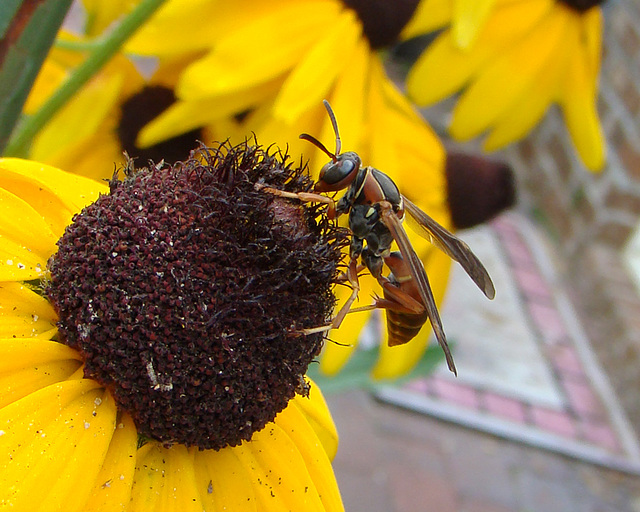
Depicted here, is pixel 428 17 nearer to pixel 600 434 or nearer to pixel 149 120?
pixel 149 120

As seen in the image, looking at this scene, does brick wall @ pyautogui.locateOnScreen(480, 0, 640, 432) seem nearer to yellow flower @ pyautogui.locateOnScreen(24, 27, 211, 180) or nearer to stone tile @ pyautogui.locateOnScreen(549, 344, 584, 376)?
stone tile @ pyautogui.locateOnScreen(549, 344, 584, 376)

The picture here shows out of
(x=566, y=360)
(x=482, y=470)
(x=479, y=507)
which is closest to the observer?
(x=479, y=507)

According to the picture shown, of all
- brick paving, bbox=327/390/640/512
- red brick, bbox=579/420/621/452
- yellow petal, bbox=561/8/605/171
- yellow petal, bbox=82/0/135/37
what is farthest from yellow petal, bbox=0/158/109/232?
red brick, bbox=579/420/621/452

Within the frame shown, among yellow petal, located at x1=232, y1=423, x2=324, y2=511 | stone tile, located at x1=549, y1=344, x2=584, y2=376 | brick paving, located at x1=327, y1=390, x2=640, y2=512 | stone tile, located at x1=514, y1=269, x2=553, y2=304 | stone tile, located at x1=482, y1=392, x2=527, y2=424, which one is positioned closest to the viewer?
yellow petal, located at x1=232, y1=423, x2=324, y2=511

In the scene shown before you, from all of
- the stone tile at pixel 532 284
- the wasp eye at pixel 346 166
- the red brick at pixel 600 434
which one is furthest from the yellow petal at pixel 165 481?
the stone tile at pixel 532 284

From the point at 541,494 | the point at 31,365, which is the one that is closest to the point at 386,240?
the point at 31,365

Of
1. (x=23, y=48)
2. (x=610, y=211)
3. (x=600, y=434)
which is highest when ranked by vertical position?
(x=23, y=48)

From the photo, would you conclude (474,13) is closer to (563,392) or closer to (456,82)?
(456,82)

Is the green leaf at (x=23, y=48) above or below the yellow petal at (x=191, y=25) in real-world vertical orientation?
above

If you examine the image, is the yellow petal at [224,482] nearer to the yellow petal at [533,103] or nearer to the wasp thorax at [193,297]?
the wasp thorax at [193,297]
